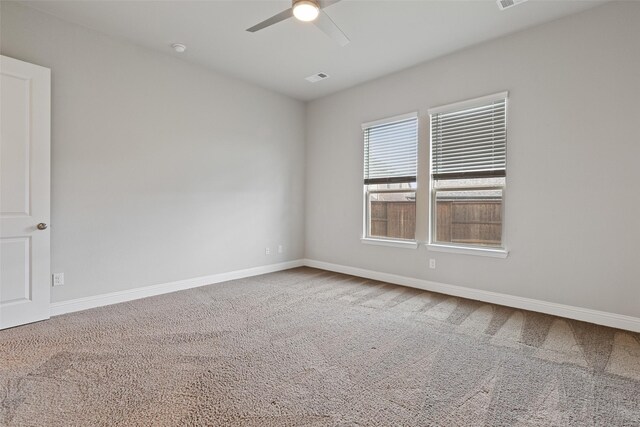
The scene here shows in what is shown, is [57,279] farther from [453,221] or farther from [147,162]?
[453,221]

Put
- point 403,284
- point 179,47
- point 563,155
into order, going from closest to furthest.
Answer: point 563,155 → point 179,47 → point 403,284

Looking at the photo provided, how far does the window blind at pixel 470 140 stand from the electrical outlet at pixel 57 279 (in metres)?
4.41

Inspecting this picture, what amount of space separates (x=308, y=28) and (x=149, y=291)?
3571mm

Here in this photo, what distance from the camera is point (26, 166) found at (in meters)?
2.86

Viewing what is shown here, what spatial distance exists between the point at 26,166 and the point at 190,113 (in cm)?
186

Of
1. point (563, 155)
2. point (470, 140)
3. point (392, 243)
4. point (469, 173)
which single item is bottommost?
point (392, 243)

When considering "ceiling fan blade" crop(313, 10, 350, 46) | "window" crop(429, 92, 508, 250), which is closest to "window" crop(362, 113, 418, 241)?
"window" crop(429, 92, 508, 250)

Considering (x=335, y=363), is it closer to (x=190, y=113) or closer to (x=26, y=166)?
(x=26, y=166)

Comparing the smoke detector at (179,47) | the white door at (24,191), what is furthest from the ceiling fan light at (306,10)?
the white door at (24,191)

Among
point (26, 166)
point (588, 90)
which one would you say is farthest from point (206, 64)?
point (588, 90)

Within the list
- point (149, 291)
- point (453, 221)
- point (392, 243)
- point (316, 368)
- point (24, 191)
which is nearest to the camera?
point (316, 368)

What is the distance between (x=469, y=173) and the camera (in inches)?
148

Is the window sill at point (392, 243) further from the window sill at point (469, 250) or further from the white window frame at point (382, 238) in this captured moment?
the window sill at point (469, 250)

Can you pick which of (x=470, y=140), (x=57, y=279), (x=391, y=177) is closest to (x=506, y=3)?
(x=470, y=140)
